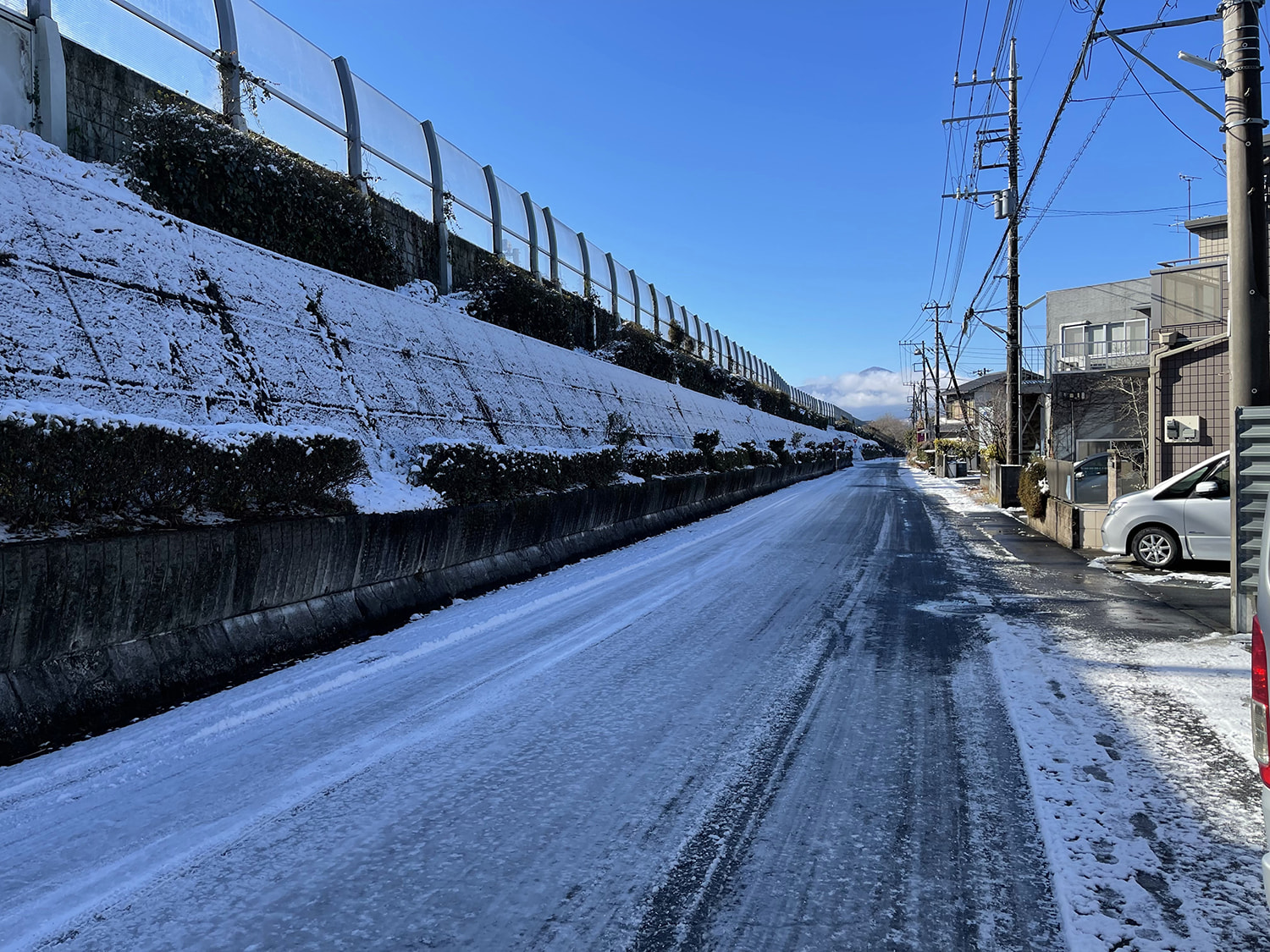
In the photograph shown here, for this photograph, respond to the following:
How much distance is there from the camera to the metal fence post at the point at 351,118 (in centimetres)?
1580

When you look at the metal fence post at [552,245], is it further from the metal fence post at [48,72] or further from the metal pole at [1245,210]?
the metal pole at [1245,210]

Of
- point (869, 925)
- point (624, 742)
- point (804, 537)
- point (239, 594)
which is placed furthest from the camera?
point (804, 537)

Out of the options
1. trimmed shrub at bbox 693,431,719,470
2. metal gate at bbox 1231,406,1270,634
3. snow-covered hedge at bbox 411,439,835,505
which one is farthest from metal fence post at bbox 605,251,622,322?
metal gate at bbox 1231,406,1270,634

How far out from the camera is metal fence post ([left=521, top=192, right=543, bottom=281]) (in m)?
25.3

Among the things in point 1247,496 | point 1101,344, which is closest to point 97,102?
point 1247,496

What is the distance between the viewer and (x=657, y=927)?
2.84m

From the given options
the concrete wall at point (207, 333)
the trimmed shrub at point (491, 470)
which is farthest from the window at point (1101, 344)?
the concrete wall at point (207, 333)

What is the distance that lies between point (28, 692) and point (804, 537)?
489 inches

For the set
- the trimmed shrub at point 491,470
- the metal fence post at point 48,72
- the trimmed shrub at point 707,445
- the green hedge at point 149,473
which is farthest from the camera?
the trimmed shrub at point 707,445

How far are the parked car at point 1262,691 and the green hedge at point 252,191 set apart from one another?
11.7 meters

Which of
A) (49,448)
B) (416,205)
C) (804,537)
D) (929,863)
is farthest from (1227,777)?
(416,205)

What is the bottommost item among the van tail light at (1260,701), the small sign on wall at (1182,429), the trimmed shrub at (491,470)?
the van tail light at (1260,701)

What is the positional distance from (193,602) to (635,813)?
12.9 feet

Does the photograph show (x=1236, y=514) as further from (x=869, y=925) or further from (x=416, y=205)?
(x=416, y=205)
